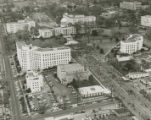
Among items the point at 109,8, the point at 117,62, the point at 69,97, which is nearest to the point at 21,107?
the point at 69,97

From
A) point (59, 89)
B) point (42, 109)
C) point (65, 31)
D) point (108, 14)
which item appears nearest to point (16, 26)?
point (65, 31)

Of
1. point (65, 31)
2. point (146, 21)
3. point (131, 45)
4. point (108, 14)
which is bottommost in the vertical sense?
point (131, 45)

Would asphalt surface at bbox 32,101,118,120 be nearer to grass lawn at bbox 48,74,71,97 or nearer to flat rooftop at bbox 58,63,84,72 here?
grass lawn at bbox 48,74,71,97

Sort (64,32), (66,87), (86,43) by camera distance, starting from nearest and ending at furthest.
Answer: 1. (66,87)
2. (86,43)
3. (64,32)

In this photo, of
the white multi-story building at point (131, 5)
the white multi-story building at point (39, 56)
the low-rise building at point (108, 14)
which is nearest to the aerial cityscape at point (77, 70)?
the white multi-story building at point (39, 56)

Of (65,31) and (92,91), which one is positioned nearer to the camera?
(92,91)

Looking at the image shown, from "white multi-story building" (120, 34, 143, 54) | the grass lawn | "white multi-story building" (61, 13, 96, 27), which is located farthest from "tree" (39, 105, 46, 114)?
"white multi-story building" (61, 13, 96, 27)

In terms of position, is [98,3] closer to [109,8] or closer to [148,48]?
[109,8]

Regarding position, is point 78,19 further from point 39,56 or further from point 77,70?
point 77,70
